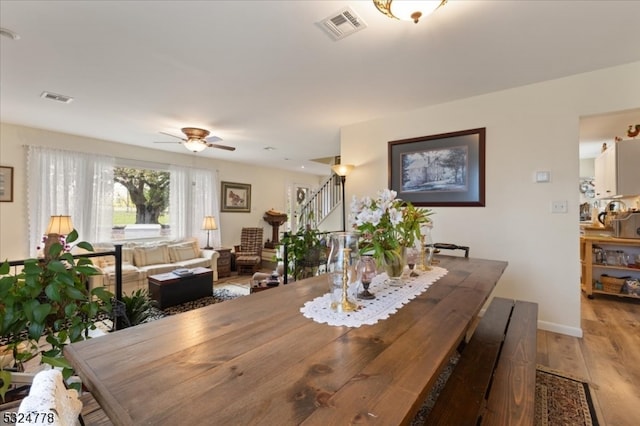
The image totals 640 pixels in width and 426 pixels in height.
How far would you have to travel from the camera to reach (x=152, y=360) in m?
0.76

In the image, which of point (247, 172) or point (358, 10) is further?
point (247, 172)

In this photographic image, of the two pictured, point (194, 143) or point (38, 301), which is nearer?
point (38, 301)

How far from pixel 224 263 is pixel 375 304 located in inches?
203

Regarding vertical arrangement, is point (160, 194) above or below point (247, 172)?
below

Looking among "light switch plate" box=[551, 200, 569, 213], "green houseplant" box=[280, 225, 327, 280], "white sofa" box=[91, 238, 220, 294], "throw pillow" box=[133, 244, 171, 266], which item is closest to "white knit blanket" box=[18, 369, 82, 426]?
"green houseplant" box=[280, 225, 327, 280]

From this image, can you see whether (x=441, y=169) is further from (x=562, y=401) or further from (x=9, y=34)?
(x=9, y=34)

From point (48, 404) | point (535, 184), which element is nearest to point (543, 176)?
point (535, 184)

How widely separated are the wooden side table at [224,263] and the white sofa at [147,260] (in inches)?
7.1

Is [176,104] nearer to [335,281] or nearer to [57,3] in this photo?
[57,3]

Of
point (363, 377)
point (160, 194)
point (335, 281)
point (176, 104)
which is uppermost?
point (176, 104)

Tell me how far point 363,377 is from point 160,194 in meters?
6.08

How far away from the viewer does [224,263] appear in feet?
19.2

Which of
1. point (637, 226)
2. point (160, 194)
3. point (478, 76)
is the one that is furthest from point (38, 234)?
point (637, 226)

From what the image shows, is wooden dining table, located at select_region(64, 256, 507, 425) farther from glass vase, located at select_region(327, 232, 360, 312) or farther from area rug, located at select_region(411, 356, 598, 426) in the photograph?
area rug, located at select_region(411, 356, 598, 426)
